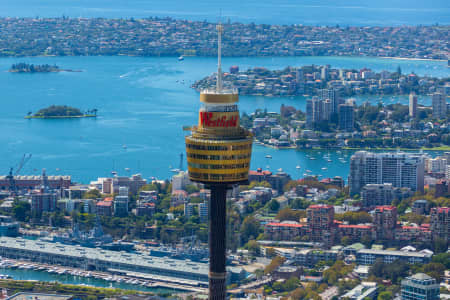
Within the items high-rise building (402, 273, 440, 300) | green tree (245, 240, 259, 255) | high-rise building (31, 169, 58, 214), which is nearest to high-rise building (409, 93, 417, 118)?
high-rise building (31, 169, 58, 214)

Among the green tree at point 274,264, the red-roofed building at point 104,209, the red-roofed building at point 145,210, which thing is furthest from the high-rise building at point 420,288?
the red-roofed building at point 104,209

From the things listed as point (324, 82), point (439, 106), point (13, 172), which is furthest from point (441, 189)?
point (324, 82)

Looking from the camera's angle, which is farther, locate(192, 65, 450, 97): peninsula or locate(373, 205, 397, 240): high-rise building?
locate(192, 65, 450, 97): peninsula

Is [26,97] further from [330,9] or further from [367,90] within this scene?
[330,9]

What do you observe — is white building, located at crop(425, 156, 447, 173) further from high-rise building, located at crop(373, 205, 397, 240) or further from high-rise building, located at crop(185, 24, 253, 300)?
high-rise building, located at crop(185, 24, 253, 300)

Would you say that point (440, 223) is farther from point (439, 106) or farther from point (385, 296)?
point (439, 106)

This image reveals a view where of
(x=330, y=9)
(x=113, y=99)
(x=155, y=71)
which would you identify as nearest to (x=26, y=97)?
(x=113, y=99)
